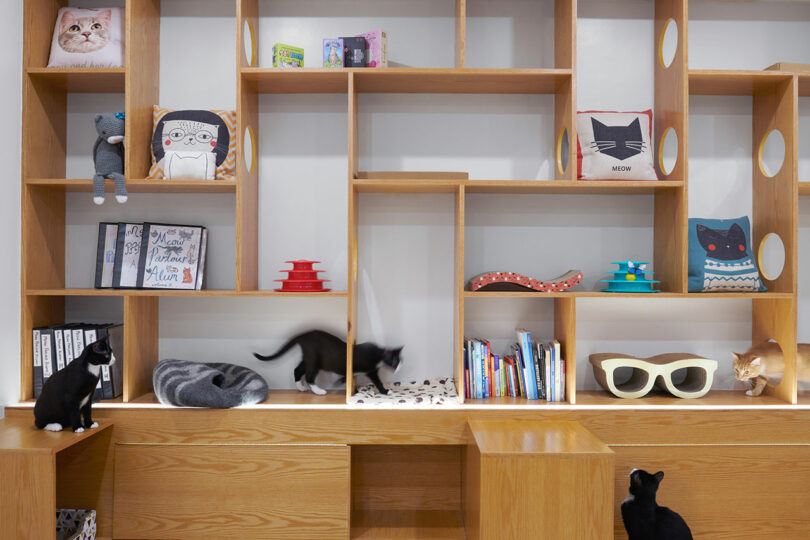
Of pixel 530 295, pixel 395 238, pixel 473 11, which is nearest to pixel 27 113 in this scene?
pixel 395 238

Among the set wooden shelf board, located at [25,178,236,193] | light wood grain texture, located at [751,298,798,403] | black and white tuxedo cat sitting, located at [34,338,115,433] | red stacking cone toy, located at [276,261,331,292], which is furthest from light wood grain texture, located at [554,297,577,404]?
black and white tuxedo cat sitting, located at [34,338,115,433]

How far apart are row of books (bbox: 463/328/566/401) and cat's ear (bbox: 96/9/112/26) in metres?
1.85

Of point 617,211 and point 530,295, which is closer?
point 530,295

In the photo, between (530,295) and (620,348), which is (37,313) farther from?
(620,348)

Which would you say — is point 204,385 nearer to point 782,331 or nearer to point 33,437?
point 33,437

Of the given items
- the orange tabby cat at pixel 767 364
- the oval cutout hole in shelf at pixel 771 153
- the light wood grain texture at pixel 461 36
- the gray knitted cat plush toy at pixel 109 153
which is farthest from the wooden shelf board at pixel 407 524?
the oval cutout hole in shelf at pixel 771 153

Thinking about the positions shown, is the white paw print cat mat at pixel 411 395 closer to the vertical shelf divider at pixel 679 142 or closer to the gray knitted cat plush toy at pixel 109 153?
the vertical shelf divider at pixel 679 142

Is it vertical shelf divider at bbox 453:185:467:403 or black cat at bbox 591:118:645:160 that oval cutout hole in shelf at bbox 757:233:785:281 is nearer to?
black cat at bbox 591:118:645:160

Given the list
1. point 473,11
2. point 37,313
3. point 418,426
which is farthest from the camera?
point 473,11

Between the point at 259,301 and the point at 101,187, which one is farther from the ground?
the point at 101,187

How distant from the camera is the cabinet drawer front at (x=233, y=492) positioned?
2000mm

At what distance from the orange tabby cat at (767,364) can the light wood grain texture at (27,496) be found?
7.85ft

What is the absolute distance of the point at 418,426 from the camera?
203 centimetres

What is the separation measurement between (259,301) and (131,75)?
3.19 ft
